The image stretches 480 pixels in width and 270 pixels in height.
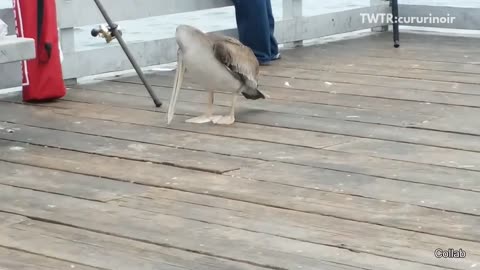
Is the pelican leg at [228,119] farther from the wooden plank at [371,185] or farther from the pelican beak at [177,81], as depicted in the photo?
the wooden plank at [371,185]

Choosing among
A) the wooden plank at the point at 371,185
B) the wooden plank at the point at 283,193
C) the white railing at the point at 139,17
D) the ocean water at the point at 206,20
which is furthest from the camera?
the ocean water at the point at 206,20

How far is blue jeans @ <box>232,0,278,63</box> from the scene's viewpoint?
653 centimetres

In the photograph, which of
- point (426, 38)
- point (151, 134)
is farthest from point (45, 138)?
point (426, 38)

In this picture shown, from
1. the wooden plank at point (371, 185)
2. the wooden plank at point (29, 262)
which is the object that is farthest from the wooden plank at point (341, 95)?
the wooden plank at point (29, 262)

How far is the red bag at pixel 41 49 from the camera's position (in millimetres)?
5398

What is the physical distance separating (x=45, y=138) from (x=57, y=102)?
0.84 meters

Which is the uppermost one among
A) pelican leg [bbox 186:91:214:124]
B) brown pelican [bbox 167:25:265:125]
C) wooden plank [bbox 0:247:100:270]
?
brown pelican [bbox 167:25:265:125]

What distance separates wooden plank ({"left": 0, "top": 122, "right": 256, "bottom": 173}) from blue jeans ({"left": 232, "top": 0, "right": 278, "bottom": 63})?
200 cm

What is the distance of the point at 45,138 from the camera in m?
4.74

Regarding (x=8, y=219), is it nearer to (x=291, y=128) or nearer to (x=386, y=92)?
(x=291, y=128)

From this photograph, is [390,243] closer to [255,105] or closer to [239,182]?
[239,182]

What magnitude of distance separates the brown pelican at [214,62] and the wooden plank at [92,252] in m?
1.46

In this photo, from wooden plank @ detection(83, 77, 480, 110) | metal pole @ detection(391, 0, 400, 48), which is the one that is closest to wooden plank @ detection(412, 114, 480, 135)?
wooden plank @ detection(83, 77, 480, 110)

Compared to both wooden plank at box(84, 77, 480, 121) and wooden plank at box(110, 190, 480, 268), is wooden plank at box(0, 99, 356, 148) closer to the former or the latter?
wooden plank at box(84, 77, 480, 121)
